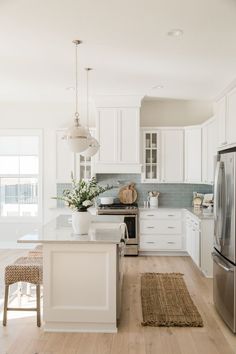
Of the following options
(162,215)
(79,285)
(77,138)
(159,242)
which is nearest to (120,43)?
(77,138)

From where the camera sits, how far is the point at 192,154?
21.2 ft

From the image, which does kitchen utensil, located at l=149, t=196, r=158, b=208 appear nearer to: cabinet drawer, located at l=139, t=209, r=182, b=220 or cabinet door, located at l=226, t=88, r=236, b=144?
cabinet drawer, located at l=139, t=209, r=182, b=220

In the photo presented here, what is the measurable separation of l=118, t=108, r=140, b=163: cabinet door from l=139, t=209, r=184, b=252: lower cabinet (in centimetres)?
101

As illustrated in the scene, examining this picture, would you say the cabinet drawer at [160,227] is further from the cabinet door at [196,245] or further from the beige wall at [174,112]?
the beige wall at [174,112]

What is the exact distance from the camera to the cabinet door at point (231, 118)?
399cm

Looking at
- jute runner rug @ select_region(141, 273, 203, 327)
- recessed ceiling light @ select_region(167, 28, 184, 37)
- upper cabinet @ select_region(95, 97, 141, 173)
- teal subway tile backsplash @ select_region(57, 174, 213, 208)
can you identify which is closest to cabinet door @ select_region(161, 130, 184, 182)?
teal subway tile backsplash @ select_region(57, 174, 213, 208)

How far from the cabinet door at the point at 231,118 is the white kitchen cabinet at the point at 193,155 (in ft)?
6.76

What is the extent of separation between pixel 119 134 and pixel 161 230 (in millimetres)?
1846

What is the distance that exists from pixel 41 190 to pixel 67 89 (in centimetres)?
211

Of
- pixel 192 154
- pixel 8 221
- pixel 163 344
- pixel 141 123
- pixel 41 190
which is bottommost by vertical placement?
pixel 163 344

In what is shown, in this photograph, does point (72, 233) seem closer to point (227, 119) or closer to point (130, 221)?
point (227, 119)

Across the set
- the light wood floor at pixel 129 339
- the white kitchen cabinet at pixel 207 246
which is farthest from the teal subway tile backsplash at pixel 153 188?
the light wood floor at pixel 129 339

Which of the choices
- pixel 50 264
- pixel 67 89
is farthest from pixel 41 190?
pixel 50 264

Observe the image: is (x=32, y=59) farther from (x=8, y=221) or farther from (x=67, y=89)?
(x=8, y=221)
